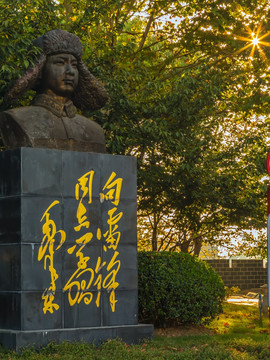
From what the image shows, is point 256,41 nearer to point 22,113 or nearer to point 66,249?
point 22,113

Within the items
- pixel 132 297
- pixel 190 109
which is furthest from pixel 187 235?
pixel 132 297

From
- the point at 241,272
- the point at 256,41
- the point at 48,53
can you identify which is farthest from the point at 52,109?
the point at 241,272

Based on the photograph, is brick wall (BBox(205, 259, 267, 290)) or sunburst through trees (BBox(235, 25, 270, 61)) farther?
brick wall (BBox(205, 259, 267, 290))

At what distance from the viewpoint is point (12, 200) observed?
9.23 m

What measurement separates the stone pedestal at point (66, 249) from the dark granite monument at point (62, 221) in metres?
0.01

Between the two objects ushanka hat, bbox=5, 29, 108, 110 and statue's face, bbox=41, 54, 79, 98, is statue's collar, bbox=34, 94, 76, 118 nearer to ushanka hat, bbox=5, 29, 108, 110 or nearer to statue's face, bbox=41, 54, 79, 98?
statue's face, bbox=41, 54, 79, 98

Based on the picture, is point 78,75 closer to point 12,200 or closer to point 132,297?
point 12,200

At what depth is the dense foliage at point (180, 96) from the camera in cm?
1295

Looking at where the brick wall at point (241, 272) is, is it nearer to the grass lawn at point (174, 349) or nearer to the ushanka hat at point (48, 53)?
the grass lawn at point (174, 349)

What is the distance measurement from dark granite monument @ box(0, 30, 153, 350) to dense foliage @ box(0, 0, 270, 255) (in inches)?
32.4

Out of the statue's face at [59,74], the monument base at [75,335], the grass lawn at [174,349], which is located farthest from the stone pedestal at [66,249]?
the statue's face at [59,74]

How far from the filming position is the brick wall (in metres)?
28.5

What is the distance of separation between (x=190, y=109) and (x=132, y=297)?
5.31 metres

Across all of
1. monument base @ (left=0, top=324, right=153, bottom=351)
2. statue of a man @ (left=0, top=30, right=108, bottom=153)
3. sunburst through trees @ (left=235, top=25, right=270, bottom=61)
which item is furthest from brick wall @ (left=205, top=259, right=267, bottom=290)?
statue of a man @ (left=0, top=30, right=108, bottom=153)
